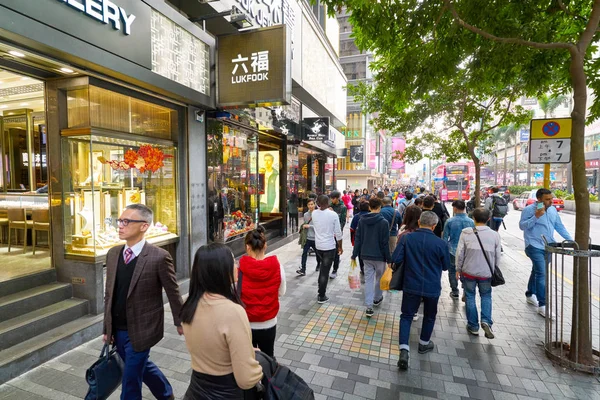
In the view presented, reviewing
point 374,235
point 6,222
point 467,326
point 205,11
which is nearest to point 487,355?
point 467,326

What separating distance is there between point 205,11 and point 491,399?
7763 mm

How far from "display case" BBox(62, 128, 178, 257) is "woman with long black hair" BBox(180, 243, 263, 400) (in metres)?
3.75

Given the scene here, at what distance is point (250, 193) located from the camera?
9.39 meters

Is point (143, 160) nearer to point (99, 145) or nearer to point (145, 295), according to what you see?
point (99, 145)

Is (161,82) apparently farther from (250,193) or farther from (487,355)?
(487,355)

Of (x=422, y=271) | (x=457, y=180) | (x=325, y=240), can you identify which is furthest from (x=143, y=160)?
(x=457, y=180)

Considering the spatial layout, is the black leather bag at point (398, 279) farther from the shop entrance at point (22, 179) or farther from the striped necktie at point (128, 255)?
the shop entrance at point (22, 179)

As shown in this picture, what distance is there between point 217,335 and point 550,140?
5.00m

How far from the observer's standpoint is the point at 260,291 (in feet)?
9.64

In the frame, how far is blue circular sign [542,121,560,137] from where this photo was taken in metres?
4.39

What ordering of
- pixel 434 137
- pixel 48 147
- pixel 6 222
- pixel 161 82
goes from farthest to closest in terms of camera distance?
pixel 434 137, pixel 6 222, pixel 161 82, pixel 48 147

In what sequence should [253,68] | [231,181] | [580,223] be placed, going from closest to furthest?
[580,223]
[253,68]
[231,181]

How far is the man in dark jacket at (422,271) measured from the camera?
3859mm

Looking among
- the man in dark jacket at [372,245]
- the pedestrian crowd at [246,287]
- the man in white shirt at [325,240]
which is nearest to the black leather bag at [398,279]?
the pedestrian crowd at [246,287]
